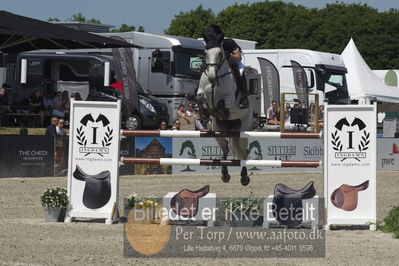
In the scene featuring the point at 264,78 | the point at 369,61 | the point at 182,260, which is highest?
the point at 369,61

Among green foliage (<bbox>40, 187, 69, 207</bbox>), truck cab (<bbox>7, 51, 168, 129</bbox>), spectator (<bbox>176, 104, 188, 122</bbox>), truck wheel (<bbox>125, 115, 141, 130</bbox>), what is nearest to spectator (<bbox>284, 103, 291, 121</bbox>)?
spectator (<bbox>176, 104, 188, 122</bbox>)

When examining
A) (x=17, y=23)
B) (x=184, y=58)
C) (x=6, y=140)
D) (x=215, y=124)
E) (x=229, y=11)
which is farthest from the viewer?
(x=229, y=11)

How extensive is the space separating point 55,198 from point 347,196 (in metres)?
3.59

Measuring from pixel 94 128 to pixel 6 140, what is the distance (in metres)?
7.14

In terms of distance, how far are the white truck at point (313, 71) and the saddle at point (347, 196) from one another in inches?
683

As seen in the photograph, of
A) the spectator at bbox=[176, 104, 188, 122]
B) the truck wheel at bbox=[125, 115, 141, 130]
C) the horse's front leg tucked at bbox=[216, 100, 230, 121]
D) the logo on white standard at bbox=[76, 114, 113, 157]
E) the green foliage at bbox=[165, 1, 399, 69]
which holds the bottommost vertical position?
the logo on white standard at bbox=[76, 114, 113, 157]

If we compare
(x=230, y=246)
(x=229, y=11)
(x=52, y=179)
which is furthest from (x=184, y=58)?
(x=229, y=11)

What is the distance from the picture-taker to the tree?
261ft

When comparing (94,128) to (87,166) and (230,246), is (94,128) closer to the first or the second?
(87,166)

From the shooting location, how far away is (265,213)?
9.95 metres

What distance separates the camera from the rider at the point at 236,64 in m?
10.3

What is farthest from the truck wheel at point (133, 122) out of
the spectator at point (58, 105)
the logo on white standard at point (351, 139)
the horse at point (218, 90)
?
the logo on white standard at point (351, 139)

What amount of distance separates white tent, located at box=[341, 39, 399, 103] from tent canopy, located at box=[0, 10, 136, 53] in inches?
549

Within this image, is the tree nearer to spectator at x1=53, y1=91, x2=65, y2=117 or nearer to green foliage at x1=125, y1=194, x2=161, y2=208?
spectator at x1=53, y1=91, x2=65, y2=117
